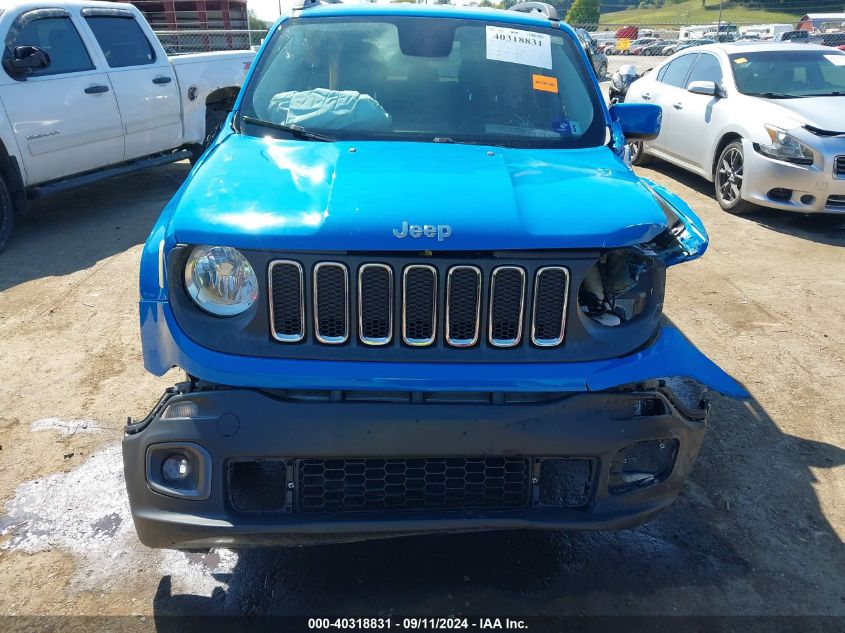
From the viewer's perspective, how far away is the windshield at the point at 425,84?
3.32m

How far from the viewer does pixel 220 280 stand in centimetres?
235

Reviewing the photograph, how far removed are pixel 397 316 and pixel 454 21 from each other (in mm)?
2151

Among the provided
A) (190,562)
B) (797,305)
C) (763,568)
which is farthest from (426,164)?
(797,305)

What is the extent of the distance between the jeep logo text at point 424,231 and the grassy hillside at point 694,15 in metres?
73.3

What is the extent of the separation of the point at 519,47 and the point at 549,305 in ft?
6.30

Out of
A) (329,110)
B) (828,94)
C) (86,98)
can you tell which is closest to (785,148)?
(828,94)

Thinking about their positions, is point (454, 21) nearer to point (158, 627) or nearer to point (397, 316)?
point (397, 316)

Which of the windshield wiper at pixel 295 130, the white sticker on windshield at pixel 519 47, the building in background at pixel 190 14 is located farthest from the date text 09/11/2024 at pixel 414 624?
the building in background at pixel 190 14

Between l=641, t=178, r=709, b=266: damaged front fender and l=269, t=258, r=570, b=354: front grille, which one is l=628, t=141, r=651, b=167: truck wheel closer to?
l=641, t=178, r=709, b=266: damaged front fender

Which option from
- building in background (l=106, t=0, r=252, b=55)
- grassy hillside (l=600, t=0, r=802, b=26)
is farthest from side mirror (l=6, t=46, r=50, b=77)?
grassy hillside (l=600, t=0, r=802, b=26)

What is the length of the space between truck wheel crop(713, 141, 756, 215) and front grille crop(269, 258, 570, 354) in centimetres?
610

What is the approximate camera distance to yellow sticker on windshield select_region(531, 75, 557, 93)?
3598 millimetres

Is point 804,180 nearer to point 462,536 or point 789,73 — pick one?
point 789,73

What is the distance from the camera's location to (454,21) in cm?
379
